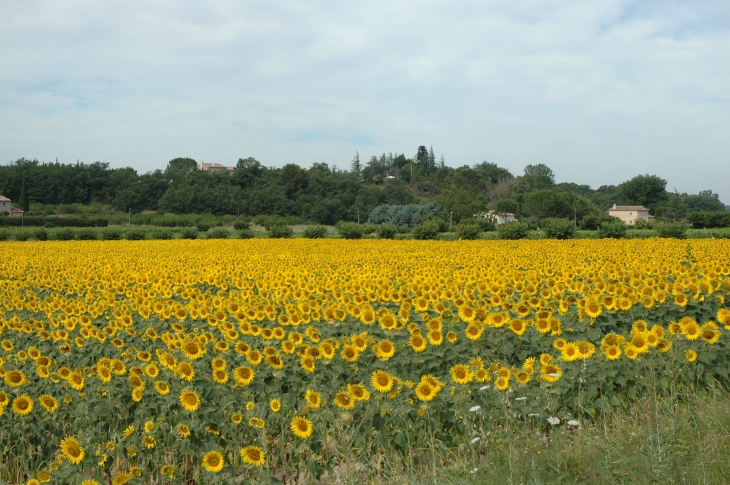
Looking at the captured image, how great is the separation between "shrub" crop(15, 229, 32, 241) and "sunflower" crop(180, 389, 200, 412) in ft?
103

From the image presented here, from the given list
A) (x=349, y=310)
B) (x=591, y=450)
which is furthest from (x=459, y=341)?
(x=591, y=450)

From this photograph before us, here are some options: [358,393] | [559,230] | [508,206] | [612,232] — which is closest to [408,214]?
[559,230]

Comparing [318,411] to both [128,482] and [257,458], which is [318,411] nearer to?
[257,458]

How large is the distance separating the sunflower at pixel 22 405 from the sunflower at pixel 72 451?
0.70m

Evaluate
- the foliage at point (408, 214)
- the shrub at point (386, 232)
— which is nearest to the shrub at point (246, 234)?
the shrub at point (386, 232)

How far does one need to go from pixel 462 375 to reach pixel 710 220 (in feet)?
116

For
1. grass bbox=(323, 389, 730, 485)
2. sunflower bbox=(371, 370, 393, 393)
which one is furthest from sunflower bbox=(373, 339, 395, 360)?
grass bbox=(323, 389, 730, 485)

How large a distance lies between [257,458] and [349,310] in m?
2.29

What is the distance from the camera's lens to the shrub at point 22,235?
30.8 meters

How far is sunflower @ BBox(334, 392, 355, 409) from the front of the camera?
3656 millimetres

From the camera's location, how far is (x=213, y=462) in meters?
3.33

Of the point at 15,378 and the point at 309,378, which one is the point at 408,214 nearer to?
the point at 309,378

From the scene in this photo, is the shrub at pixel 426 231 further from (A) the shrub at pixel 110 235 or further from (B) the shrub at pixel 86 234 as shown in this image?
(B) the shrub at pixel 86 234

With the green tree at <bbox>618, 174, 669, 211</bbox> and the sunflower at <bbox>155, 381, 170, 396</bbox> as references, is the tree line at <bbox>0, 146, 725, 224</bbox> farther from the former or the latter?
the sunflower at <bbox>155, 381, 170, 396</bbox>
